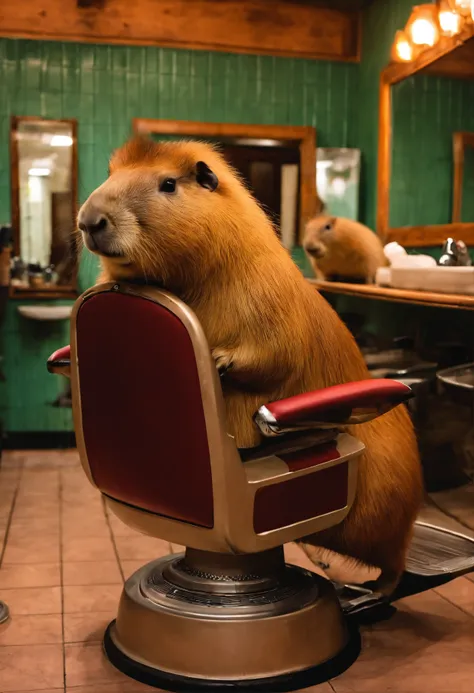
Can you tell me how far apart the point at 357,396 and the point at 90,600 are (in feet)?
4.24

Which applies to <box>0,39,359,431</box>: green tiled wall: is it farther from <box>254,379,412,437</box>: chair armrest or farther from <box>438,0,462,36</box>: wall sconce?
<box>254,379,412,437</box>: chair armrest

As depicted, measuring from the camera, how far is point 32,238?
481 cm

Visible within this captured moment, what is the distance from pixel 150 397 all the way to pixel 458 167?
2.45 m

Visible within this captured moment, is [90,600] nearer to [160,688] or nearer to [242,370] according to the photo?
[160,688]

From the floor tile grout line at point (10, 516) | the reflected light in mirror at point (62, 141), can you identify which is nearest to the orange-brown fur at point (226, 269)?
the floor tile grout line at point (10, 516)

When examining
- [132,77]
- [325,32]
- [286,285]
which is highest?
[325,32]

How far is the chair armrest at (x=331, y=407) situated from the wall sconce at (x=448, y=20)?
255 centimetres

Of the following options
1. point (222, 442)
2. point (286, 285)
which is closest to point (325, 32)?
point (286, 285)

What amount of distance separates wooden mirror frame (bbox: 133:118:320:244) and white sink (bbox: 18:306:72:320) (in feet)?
4.00

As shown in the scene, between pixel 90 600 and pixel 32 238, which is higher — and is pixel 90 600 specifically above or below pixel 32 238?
below

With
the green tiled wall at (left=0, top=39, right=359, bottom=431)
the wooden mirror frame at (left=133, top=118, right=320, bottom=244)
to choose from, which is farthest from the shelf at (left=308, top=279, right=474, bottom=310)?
the green tiled wall at (left=0, top=39, right=359, bottom=431)

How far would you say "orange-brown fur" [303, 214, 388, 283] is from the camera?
3.92 metres

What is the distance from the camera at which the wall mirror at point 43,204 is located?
4.75 m

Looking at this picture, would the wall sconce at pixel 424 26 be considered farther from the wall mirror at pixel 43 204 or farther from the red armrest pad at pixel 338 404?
the red armrest pad at pixel 338 404
